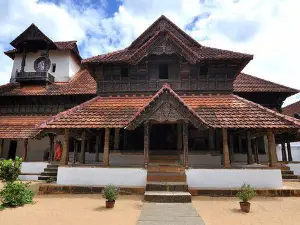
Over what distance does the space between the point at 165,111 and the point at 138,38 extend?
27.0 ft

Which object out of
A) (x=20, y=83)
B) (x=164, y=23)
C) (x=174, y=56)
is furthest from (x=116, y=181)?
(x=20, y=83)

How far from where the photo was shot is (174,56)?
43.8 feet

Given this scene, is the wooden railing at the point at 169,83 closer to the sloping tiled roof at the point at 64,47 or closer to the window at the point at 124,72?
the window at the point at 124,72

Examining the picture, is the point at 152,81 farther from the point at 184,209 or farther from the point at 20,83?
the point at 20,83

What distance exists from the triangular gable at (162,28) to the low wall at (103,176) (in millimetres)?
9386

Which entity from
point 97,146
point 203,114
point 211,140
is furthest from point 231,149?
point 97,146

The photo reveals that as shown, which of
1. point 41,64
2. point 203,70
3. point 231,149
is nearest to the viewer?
point 203,70

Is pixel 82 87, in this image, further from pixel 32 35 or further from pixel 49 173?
pixel 49 173

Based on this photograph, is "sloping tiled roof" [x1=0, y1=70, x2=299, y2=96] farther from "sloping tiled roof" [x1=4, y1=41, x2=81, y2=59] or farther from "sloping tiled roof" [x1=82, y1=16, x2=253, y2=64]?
"sloping tiled roof" [x1=82, y1=16, x2=253, y2=64]

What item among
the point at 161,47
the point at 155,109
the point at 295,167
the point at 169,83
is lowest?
the point at 295,167

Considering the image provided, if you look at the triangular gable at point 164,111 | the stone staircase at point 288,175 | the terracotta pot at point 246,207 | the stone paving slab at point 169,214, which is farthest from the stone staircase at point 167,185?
the stone staircase at point 288,175

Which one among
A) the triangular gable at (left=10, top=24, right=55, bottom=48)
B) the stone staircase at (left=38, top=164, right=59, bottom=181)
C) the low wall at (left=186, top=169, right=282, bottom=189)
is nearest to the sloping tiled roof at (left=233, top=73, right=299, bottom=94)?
the low wall at (left=186, top=169, right=282, bottom=189)

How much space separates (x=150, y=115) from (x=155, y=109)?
0.35 m

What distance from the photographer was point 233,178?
952 cm
